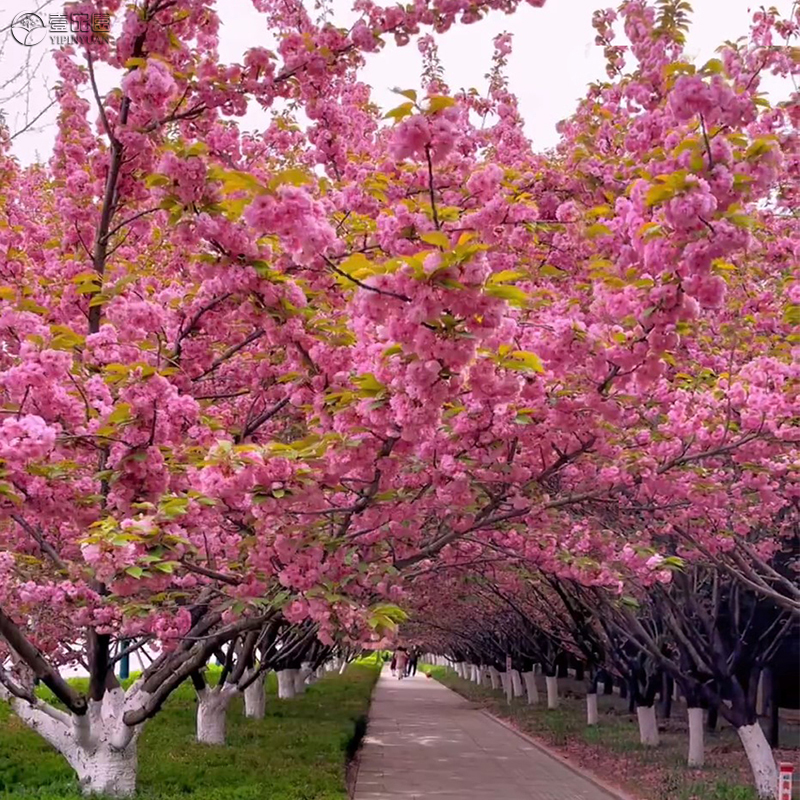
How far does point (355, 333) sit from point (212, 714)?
13.9 metres

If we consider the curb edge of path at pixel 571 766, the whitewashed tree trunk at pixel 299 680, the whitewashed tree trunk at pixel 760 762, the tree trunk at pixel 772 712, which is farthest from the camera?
the whitewashed tree trunk at pixel 299 680

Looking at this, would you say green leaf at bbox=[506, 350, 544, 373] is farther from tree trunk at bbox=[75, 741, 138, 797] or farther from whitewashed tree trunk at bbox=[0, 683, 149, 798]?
tree trunk at bbox=[75, 741, 138, 797]

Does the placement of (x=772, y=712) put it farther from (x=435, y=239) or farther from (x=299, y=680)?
(x=435, y=239)

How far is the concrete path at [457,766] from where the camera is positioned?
51.1 feet

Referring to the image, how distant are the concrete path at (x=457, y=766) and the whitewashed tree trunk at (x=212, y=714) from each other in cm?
275

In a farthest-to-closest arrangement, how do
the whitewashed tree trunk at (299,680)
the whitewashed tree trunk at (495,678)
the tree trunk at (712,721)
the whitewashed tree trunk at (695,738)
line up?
the whitewashed tree trunk at (495,678)
the whitewashed tree trunk at (299,680)
the tree trunk at (712,721)
the whitewashed tree trunk at (695,738)

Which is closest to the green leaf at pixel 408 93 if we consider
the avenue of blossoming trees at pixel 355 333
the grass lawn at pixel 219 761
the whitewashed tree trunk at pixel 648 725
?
the avenue of blossoming trees at pixel 355 333

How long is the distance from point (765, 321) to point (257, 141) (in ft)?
18.4

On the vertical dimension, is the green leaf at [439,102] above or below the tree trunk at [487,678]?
above

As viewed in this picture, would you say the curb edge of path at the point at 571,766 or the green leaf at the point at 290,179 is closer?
the green leaf at the point at 290,179

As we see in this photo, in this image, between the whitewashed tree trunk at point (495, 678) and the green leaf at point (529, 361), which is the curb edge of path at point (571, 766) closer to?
the green leaf at point (529, 361)

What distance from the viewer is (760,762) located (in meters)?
14.0

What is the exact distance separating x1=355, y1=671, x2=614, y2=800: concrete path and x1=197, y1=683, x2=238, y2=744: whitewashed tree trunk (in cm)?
275

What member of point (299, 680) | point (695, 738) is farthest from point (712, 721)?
point (299, 680)
